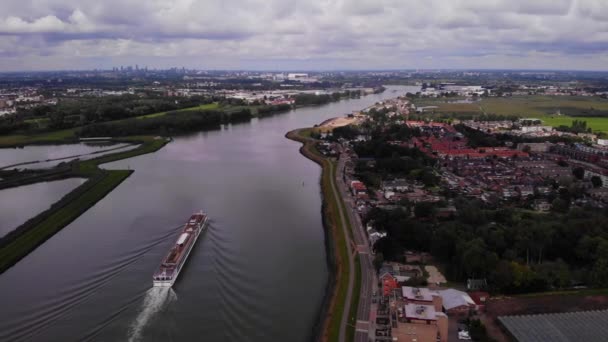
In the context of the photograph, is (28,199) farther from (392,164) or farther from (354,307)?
(392,164)

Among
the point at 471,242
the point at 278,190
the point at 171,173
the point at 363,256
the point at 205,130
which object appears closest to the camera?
the point at 471,242

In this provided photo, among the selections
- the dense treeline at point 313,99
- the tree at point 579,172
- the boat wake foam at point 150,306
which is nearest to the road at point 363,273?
the boat wake foam at point 150,306

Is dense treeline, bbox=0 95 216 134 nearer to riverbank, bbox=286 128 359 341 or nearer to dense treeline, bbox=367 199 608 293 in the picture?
riverbank, bbox=286 128 359 341

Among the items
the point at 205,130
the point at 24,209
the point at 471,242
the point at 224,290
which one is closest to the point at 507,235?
the point at 471,242

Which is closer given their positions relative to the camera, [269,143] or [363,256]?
[363,256]

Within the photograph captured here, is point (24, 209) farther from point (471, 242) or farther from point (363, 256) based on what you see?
point (471, 242)

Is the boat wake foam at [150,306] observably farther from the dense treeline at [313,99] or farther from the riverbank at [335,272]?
the dense treeline at [313,99]

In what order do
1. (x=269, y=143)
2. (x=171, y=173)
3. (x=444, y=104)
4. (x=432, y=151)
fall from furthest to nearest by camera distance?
(x=444, y=104) → (x=269, y=143) → (x=432, y=151) → (x=171, y=173)

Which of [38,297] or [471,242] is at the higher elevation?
[471,242]
